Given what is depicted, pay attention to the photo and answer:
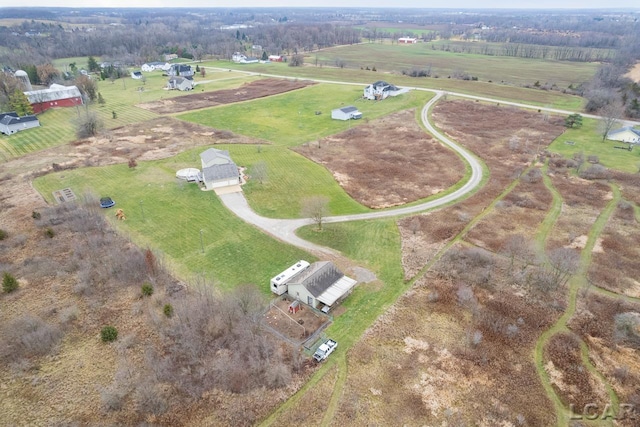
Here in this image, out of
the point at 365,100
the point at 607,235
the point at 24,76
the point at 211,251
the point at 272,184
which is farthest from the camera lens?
the point at 24,76

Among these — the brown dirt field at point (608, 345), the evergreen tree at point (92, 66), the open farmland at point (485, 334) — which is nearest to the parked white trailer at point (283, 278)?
the open farmland at point (485, 334)

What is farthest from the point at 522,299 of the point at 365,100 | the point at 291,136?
the point at 365,100

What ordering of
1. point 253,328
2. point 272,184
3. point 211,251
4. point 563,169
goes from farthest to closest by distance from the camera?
point 563,169, point 272,184, point 211,251, point 253,328

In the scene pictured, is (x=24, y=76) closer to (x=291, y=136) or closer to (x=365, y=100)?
(x=291, y=136)

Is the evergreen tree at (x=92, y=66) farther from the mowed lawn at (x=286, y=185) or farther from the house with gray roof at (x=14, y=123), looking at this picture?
the mowed lawn at (x=286, y=185)

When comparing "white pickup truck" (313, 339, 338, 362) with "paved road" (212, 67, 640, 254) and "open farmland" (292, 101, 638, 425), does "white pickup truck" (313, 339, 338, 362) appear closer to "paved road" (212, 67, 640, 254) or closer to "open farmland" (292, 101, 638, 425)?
"open farmland" (292, 101, 638, 425)

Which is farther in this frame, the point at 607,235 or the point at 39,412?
the point at 607,235

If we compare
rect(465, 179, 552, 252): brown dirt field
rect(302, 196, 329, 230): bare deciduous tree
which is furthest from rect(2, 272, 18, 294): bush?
rect(465, 179, 552, 252): brown dirt field
